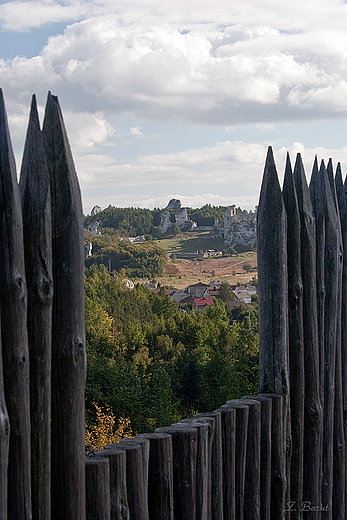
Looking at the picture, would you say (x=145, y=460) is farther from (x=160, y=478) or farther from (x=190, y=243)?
(x=190, y=243)

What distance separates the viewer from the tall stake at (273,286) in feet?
13.2

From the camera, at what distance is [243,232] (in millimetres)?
165750

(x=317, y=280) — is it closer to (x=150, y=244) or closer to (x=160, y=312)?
(x=160, y=312)

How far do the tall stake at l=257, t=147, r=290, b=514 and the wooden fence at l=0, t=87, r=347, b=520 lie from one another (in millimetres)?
10

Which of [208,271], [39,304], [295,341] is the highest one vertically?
[39,304]

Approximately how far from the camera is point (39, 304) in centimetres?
255

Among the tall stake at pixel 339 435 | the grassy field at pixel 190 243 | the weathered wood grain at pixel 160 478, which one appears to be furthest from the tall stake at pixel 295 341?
the grassy field at pixel 190 243

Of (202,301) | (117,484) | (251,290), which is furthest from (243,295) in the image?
(117,484)

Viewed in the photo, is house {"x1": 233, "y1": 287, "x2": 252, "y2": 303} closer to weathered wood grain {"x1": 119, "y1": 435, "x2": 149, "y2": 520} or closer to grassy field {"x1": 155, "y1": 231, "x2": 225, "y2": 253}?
grassy field {"x1": 155, "y1": 231, "x2": 225, "y2": 253}

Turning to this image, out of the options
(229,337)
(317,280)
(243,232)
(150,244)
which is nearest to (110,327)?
(229,337)

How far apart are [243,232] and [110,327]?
111 meters

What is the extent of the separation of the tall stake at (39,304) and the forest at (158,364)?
34.8 metres

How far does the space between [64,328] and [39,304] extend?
0.21 metres

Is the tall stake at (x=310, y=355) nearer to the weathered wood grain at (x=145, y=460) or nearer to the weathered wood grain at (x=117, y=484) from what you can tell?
the weathered wood grain at (x=145, y=460)
